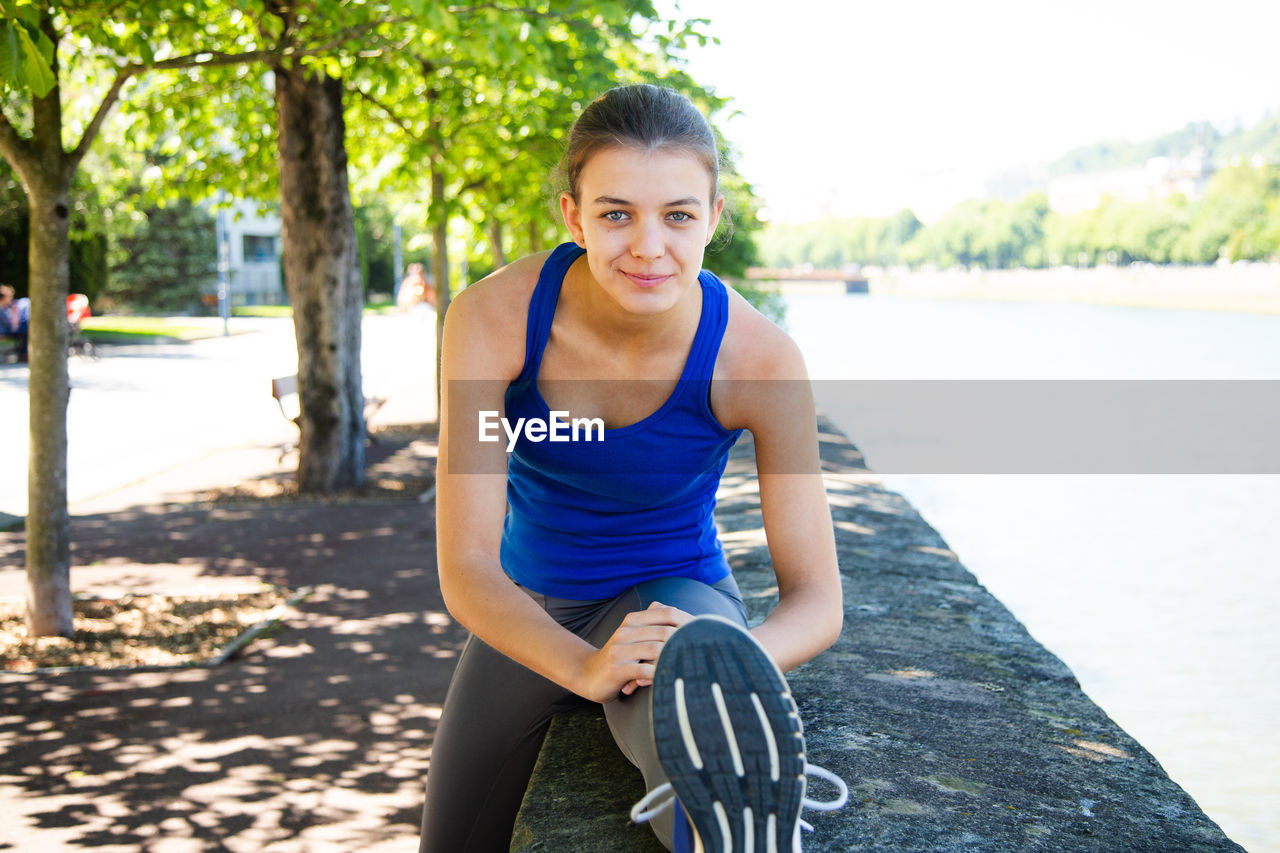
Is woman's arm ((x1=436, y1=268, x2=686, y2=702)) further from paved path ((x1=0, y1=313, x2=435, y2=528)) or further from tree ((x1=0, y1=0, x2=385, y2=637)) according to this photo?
paved path ((x1=0, y1=313, x2=435, y2=528))

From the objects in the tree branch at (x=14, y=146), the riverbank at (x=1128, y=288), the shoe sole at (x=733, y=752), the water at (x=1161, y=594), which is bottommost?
the water at (x=1161, y=594)

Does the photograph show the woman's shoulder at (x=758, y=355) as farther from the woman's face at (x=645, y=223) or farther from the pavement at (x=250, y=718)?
the pavement at (x=250, y=718)

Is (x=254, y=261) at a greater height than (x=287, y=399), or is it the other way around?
(x=254, y=261)

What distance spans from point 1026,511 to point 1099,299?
2699 inches

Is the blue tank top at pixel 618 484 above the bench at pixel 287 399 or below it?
above

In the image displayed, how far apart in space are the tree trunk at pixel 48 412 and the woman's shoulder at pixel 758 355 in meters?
4.24

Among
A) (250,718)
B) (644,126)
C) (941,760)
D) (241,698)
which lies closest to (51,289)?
(241,698)

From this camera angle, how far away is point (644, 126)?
2.30 metres

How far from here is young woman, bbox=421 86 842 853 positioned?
2.30 metres

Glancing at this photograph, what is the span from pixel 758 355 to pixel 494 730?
3.15 ft

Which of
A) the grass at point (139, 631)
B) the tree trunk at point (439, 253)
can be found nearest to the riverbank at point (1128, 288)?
the tree trunk at point (439, 253)

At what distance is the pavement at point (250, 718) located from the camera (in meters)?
3.77

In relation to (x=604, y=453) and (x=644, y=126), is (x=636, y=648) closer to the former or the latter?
(x=604, y=453)

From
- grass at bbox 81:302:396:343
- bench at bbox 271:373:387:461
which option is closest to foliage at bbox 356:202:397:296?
grass at bbox 81:302:396:343
